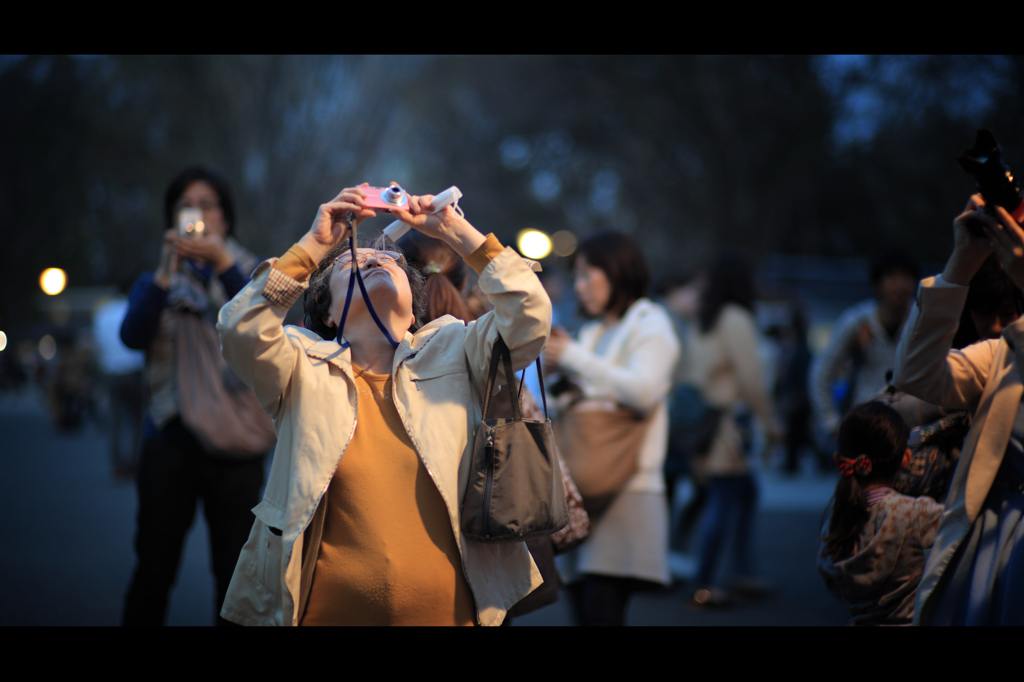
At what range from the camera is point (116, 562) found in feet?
20.8

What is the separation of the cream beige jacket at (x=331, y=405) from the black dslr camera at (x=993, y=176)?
1.25m

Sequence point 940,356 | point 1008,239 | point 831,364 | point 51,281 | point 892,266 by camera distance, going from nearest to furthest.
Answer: point 1008,239
point 940,356
point 51,281
point 892,266
point 831,364

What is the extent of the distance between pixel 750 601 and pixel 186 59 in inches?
764

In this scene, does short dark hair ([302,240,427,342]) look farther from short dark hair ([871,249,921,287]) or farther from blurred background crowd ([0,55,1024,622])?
blurred background crowd ([0,55,1024,622])

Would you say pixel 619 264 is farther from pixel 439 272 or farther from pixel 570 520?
pixel 570 520

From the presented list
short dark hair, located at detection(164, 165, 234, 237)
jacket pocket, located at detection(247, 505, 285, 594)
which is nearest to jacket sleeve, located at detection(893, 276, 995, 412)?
jacket pocket, located at detection(247, 505, 285, 594)

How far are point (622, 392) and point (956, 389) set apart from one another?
1.42 meters

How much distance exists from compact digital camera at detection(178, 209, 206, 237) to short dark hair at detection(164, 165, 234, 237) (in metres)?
0.21

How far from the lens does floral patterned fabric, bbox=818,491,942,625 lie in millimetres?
2758

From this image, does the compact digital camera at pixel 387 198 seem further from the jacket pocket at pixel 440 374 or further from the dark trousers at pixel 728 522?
the dark trousers at pixel 728 522

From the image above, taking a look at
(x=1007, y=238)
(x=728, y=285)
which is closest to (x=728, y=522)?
(x=728, y=285)
